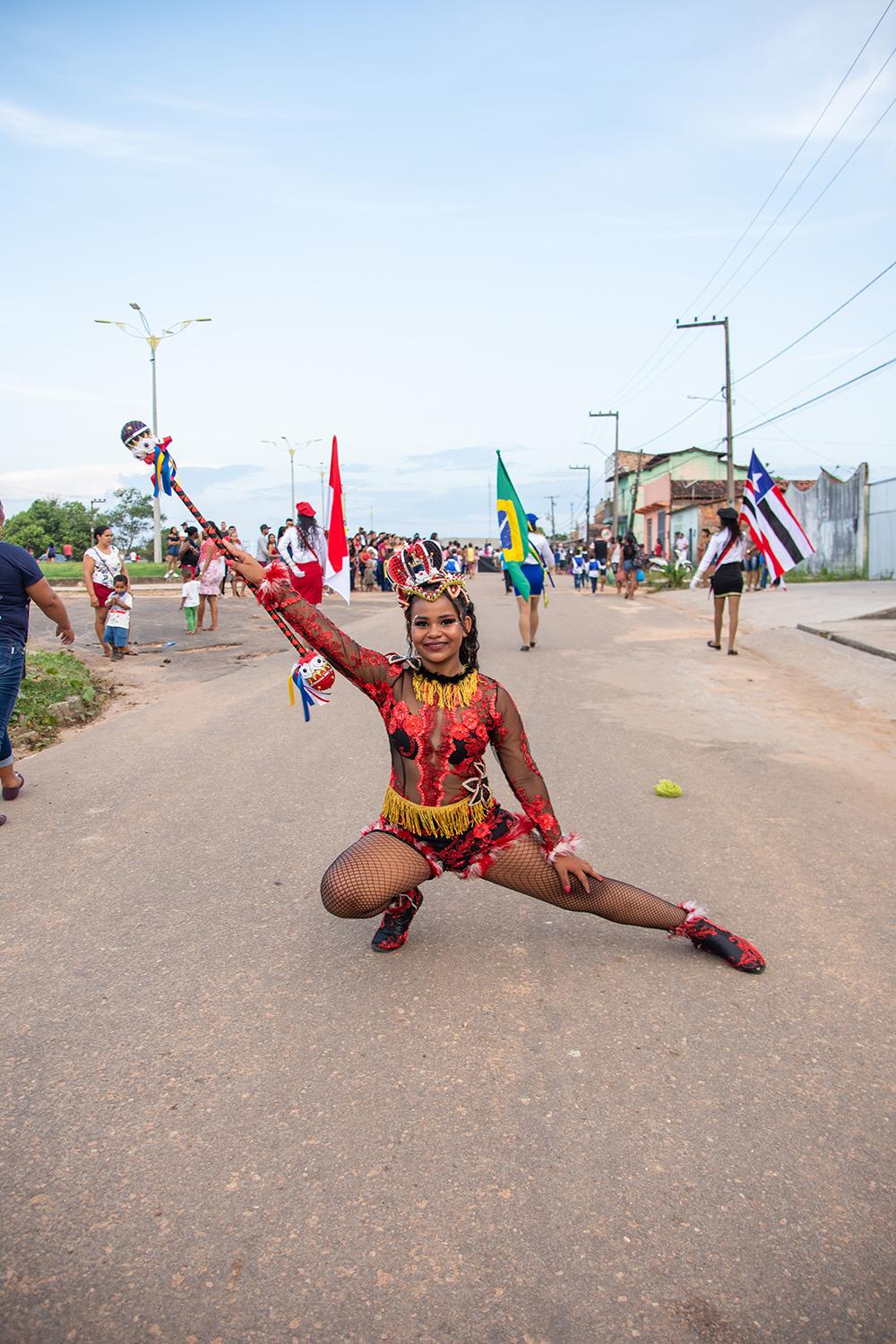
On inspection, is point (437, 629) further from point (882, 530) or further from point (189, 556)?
point (882, 530)

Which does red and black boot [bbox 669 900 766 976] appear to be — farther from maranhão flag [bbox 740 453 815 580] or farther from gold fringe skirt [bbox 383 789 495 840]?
maranhão flag [bbox 740 453 815 580]

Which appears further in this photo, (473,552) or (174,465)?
(473,552)

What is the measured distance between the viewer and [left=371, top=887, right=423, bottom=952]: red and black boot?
3.93 metres

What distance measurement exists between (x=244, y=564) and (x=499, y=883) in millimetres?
1524

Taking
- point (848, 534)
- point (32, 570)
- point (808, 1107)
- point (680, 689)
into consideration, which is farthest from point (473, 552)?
point (808, 1107)

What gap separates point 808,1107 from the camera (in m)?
2.86

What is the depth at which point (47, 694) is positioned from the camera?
9.15 metres

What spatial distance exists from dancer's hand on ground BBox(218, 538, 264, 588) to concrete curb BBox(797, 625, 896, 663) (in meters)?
9.84

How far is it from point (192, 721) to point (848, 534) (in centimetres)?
2563

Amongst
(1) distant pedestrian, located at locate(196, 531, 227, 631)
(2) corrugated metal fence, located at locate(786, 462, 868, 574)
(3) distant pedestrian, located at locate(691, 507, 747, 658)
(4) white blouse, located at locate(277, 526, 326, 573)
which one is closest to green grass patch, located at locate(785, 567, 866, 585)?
(2) corrugated metal fence, located at locate(786, 462, 868, 574)

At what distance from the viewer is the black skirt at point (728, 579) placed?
12.5 m

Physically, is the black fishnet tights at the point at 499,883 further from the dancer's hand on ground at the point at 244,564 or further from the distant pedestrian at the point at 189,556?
the distant pedestrian at the point at 189,556

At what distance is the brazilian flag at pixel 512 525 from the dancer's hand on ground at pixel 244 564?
8.63 m

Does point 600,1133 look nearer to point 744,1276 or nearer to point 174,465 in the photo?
point 744,1276
